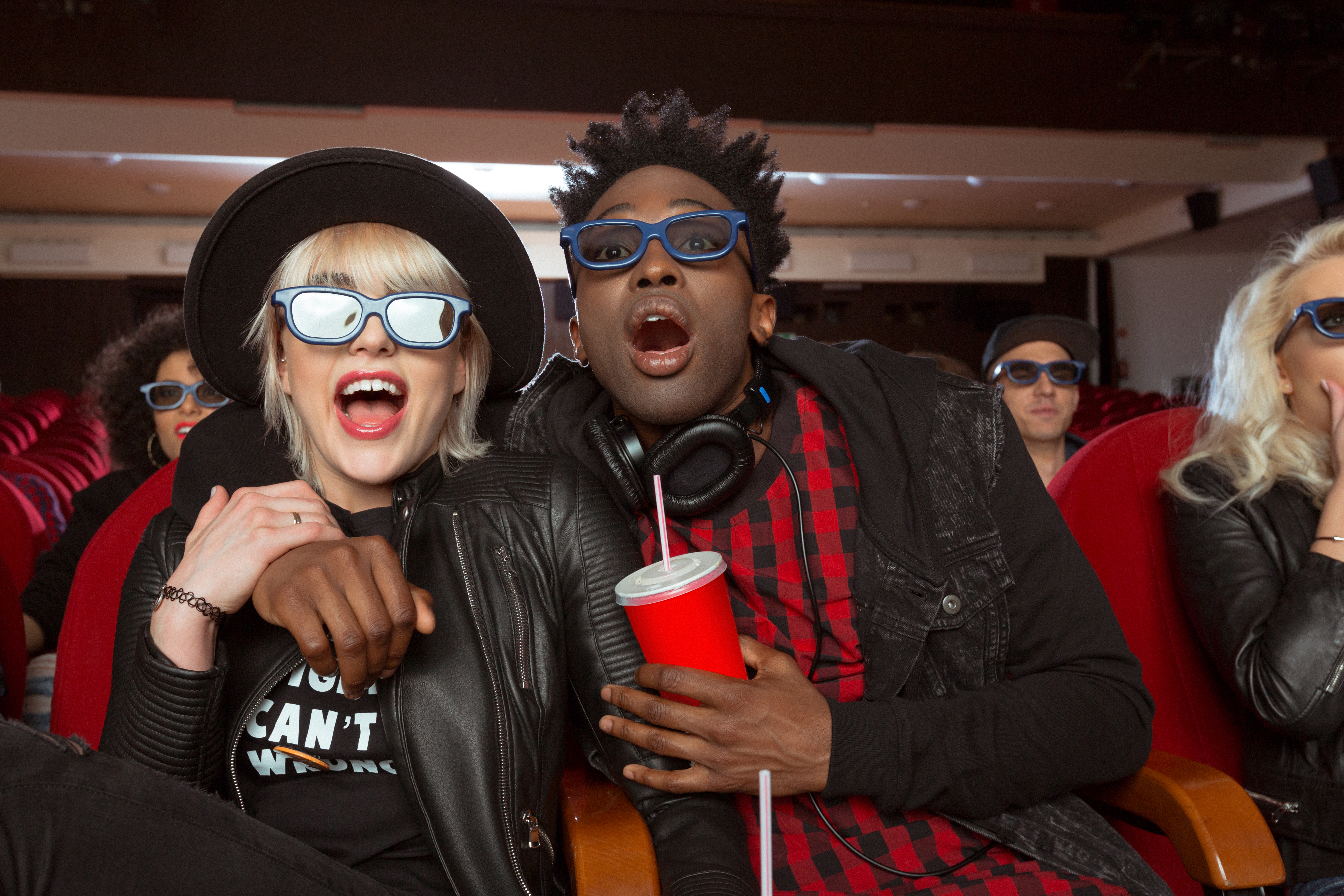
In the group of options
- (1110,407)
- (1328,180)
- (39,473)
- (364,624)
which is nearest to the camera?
(364,624)

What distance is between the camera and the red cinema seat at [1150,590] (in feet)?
5.57

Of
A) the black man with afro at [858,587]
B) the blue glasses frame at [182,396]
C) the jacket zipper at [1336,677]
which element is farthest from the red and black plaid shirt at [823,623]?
the blue glasses frame at [182,396]

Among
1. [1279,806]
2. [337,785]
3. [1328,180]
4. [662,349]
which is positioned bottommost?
[1279,806]

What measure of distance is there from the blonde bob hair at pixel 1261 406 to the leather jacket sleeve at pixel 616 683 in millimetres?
993

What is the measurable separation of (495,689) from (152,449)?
2039 mm

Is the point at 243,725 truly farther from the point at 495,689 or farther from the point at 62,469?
the point at 62,469

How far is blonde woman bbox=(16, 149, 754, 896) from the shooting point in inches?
39.9

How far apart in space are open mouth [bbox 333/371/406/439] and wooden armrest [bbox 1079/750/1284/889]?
46.3 inches

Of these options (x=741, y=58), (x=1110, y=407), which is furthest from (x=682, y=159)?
(x=741, y=58)

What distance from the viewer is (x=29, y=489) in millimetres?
3047

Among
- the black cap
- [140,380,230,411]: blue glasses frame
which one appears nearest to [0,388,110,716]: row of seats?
[140,380,230,411]: blue glasses frame

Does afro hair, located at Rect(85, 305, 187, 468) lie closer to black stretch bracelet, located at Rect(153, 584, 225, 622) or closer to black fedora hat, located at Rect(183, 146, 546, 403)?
black fedora hat, located at Rect(183, 146, 546, 403)

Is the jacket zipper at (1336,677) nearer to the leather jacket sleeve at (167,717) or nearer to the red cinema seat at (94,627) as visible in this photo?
the leather jacket sleeve at (167,717)

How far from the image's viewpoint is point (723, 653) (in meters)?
1.17
